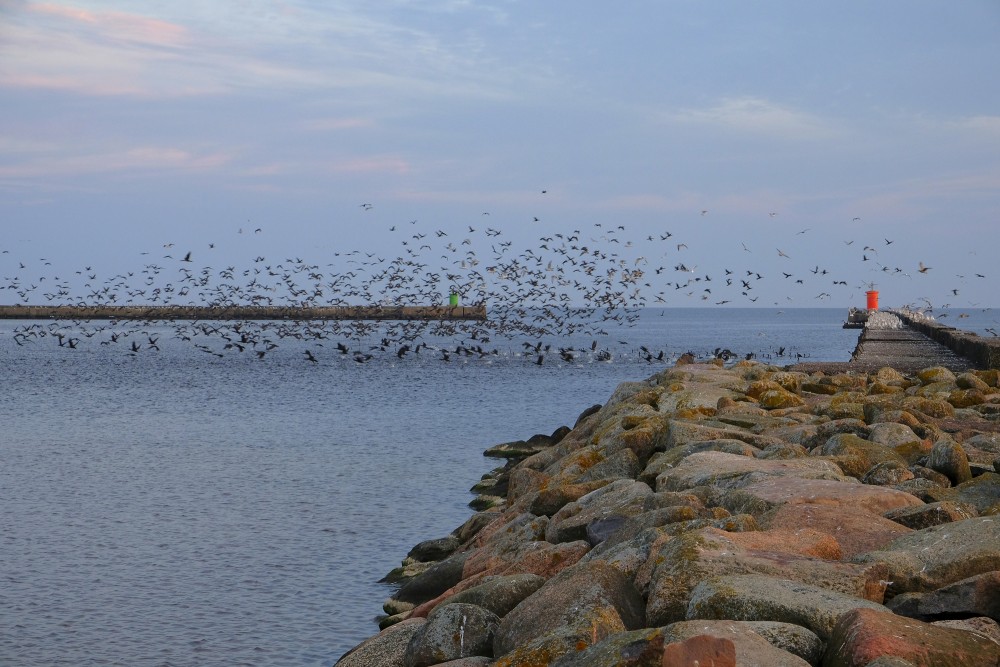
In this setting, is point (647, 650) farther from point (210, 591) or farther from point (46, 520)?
point (46, 520)

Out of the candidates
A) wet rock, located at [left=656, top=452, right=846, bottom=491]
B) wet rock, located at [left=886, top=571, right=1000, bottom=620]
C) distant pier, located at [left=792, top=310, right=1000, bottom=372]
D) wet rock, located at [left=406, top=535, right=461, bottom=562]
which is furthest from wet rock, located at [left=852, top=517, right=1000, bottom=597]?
distant pier, located at [left=792, top=310, right=1000, bottom=372]

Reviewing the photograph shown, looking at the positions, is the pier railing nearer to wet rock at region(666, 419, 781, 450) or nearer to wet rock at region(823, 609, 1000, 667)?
wet rock at region(666, 419, 781, 450)

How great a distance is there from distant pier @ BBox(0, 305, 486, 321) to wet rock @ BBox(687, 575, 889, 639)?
104 meters

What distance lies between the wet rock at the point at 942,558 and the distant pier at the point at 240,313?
103893mm

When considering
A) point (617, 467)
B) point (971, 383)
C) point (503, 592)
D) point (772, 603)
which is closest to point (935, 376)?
point (971, 383)

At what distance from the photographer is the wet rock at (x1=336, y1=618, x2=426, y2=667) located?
666cm

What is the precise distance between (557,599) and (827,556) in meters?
1.50

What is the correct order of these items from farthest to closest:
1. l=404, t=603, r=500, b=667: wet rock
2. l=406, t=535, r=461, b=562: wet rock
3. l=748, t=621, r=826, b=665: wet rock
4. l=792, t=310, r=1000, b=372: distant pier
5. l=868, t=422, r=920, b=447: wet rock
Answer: l=792, t=310, r=1000, b=372: distant pier
l=406, t=535, r=461, b=562: wet rock
l=868, t=422, r=920, b=447: wet rock
l=404, t=603, r=500, b=667: wet rock
l=748, t=621, r=826, b=665: wet rock

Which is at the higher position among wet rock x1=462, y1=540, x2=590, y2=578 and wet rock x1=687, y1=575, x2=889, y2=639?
wet rock x1=687, y1=575, x2=889, y2=639

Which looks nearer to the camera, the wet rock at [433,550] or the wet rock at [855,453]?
the wet rock at [855,453]

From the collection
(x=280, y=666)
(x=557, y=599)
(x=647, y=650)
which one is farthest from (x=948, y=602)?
(x=280, y=666)

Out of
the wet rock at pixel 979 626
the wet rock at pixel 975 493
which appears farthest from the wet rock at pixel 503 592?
the wet rock at pixel 975 493

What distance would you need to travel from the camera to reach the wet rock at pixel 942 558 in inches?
204

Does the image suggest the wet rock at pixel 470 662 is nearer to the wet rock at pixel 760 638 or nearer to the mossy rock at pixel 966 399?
the wet rock at pixel 760 638
